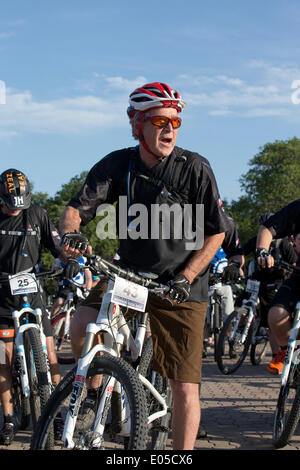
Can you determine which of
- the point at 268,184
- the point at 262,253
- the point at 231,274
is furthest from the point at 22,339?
the point at 268,184

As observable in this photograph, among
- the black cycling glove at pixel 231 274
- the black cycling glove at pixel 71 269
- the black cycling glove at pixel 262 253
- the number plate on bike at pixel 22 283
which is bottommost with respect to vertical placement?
the number plate on bike at pixel 22 283

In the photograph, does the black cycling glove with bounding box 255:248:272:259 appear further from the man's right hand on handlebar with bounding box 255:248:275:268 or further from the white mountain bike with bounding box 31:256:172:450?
the white mountain bike with bounding box 31:256:172:450

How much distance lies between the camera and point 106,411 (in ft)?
10.2

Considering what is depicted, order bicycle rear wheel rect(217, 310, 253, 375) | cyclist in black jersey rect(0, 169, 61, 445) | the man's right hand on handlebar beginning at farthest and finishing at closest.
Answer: bicycle rear wheel rect(217, 310, 253, 375) → cyclist in black jersey rect(0, 169, 61, 445) → the man's right hand on handlebar

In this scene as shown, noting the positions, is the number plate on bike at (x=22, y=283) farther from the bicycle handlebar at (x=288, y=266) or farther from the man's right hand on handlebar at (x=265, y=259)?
the bicycle handlebar at (x=288, y=266)

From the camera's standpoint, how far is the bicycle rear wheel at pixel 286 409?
15.2 feet

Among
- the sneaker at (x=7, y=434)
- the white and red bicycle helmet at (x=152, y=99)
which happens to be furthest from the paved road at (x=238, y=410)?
the white and red bicycle helmet at (x=152, y=99)

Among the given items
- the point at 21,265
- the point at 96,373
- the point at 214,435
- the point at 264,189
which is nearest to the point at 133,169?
the point at 96,373

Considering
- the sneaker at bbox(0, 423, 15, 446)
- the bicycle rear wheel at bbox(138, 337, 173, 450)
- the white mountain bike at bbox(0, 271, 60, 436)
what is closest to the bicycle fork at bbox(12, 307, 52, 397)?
the white mountain bike at bbox(0, 271, 60, 436)

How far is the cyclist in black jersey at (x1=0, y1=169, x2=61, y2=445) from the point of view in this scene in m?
5.15

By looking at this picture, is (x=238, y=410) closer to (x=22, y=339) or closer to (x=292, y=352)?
(x=292, y=352)

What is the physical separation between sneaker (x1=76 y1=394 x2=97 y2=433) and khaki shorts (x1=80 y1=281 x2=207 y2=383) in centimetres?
54

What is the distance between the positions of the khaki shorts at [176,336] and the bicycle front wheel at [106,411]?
476 millimetres

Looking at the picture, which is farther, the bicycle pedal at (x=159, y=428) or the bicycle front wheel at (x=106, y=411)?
the bicycle pedal at (x=159, y=428)
